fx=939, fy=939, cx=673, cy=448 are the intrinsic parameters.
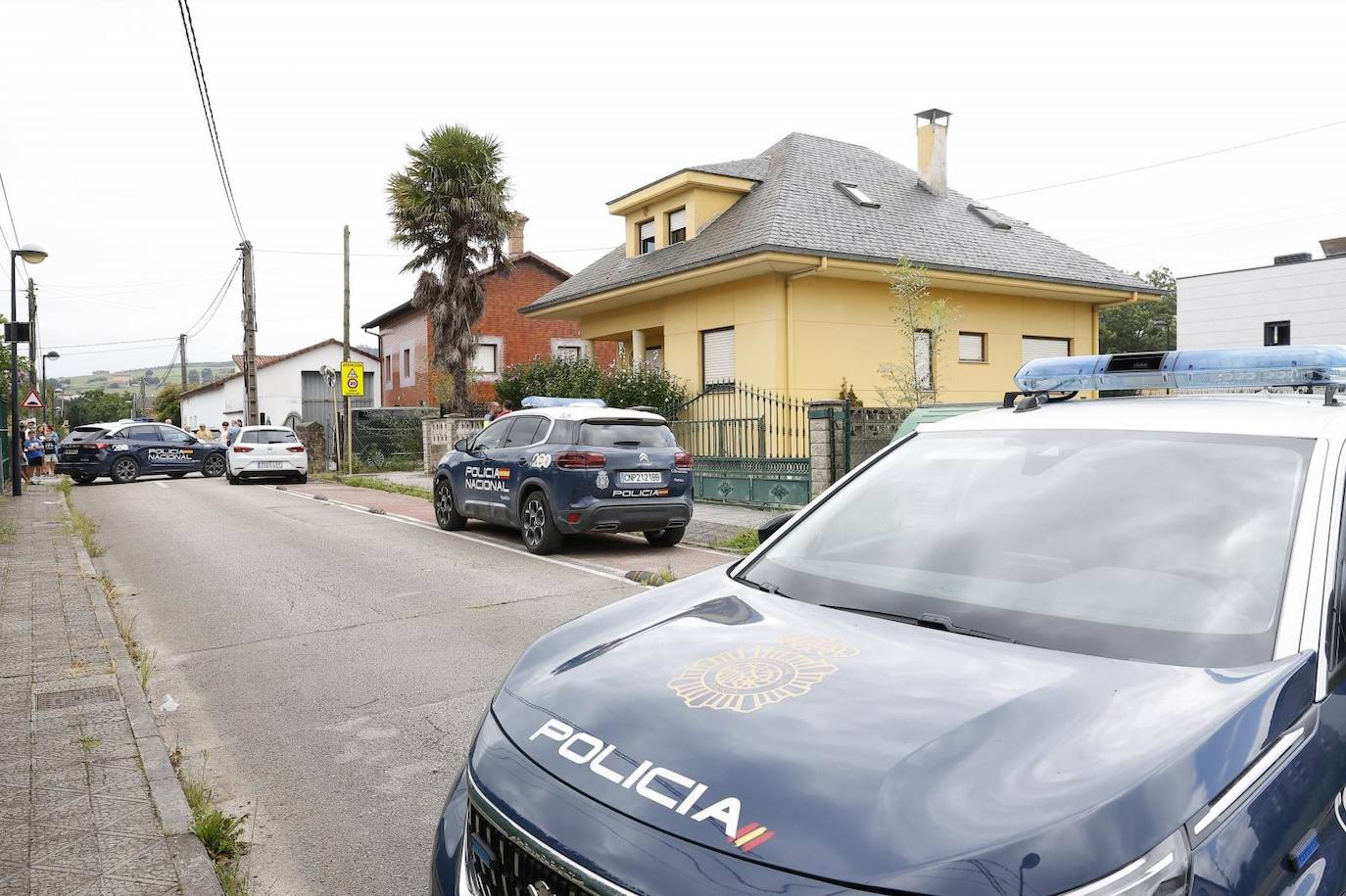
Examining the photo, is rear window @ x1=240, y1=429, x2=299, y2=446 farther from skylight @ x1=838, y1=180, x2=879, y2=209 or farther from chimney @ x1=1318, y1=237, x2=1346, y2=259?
chimney @ x1=1318, y1=237, x2=1346, y2=259

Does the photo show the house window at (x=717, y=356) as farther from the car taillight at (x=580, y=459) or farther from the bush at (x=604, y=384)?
the car taillight at (x=580, y=459)

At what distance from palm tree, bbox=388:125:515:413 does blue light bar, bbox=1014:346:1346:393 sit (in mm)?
25983

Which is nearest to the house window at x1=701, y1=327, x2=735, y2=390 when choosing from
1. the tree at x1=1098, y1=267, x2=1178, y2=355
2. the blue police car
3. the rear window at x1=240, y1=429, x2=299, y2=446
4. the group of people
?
the blue police car

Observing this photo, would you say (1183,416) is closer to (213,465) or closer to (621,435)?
(621,435)

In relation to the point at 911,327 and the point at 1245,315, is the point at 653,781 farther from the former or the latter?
the point at 1245,315

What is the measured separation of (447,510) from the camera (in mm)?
13695

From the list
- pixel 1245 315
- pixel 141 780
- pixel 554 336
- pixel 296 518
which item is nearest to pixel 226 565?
pixel 296 518

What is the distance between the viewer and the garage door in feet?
75.4

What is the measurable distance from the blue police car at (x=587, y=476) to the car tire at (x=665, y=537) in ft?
0.04

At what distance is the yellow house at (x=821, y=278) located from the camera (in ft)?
62.7

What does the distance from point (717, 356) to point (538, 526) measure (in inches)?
405

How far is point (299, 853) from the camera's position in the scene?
3.67 m


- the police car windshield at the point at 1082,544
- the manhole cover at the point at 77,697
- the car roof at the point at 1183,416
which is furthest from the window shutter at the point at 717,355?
the police car windshield at the point at 1082,544

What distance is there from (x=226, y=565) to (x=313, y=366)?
4659cm
